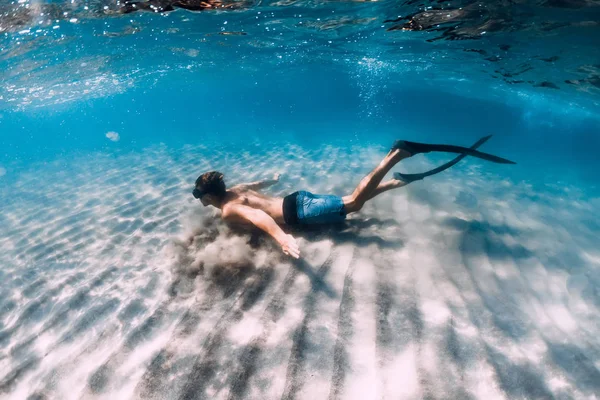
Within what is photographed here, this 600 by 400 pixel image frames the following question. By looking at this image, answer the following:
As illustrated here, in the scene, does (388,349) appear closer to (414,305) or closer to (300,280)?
(414,305)

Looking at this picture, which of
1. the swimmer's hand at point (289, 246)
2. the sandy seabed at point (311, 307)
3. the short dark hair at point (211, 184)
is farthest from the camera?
the short dark hair at point (211, 184)

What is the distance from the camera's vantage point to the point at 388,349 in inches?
122

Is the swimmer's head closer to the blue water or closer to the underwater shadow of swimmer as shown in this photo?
the blue water

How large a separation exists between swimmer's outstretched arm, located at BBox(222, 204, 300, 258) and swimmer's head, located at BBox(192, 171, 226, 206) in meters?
0.32

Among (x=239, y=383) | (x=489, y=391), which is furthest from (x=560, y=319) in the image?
(x=239, y=383)

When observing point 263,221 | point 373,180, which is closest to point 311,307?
point 263,221

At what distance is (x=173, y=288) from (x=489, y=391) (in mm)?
4242

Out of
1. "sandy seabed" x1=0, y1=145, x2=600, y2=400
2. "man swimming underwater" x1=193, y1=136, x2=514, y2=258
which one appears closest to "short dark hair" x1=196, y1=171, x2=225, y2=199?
"man swimming underwater" x1=193, y1=136, x2=514, y2=258

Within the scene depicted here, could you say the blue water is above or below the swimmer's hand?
below

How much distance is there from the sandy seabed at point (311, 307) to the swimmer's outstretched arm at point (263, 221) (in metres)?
0.66

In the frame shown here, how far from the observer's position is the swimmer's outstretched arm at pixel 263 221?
3920 mm

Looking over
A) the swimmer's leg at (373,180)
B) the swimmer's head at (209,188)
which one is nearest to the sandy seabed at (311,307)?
the swimmer's leg at (373,180)

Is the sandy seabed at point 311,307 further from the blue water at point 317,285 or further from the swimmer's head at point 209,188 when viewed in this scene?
the swimmer's head at point 209,188

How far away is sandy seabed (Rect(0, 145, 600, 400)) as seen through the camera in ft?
9.44
